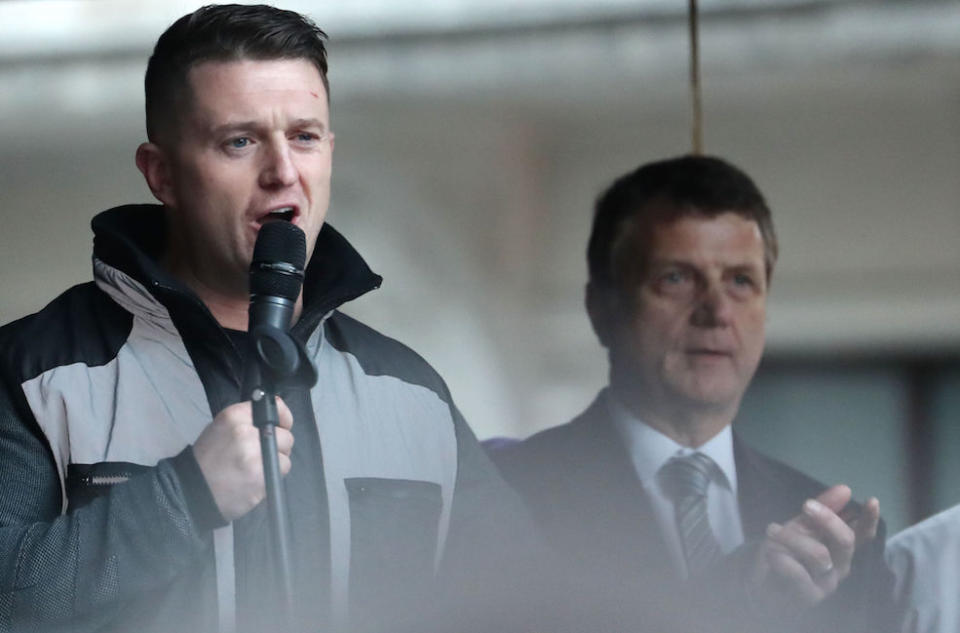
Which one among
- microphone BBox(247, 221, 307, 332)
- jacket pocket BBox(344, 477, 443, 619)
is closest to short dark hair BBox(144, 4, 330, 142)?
microphone BBox(247, 221, 307, 332)

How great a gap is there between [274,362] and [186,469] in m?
0.22

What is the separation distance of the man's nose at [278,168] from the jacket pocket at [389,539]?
33cm

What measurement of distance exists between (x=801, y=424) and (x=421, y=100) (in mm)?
666

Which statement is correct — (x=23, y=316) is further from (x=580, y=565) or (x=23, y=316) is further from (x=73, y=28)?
(x=580, y=565)

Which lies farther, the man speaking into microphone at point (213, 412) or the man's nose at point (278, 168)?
the man's nose at point (278, 168)

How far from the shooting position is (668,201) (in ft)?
6.03

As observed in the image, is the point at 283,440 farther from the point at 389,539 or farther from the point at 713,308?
the point at 713,308

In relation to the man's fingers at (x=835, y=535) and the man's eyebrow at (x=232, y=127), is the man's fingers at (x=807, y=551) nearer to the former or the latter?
the man's fingers at (x=835, y=535)

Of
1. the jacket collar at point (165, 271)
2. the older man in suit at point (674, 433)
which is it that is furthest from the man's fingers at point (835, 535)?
the jacket collar at point (165, 271)

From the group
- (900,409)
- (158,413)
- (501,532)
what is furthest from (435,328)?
(900,409)

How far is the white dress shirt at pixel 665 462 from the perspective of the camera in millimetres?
1751

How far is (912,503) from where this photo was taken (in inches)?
69.7

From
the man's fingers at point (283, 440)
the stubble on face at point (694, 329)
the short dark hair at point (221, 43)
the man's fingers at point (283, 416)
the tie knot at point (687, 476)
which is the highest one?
the short dark hair at point (221, 43)

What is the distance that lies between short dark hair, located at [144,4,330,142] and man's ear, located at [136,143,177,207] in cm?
2
